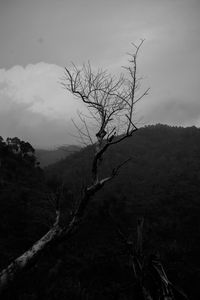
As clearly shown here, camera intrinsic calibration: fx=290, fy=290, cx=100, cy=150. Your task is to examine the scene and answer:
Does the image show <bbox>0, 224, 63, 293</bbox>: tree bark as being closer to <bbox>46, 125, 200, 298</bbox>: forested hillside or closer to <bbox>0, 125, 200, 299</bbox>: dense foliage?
<bbox>0, 125, 200, 299</bbox>: dense foliage

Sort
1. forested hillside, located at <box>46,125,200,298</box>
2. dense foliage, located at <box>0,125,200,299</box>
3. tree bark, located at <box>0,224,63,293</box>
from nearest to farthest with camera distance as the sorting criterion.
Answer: tree bark, located at <box>0,224,63,293</box>
dense foliage, located at <box>0,125,200,299</box>
forested hillside, located at <box>46,125,200,298</box>

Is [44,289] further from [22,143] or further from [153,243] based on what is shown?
[22,143]

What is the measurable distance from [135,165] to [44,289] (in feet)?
195

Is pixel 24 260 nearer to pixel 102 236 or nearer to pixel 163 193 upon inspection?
pixel 102 236

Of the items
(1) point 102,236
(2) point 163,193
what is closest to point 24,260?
(1) point 102,236

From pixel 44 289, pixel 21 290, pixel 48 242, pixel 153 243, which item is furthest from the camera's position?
pixel 153 243

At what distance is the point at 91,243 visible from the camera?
19453 mm

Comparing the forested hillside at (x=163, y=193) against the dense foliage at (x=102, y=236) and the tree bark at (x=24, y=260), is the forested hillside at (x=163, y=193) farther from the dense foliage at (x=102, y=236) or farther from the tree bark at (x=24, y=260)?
the tree bark at (x=24, y=260)

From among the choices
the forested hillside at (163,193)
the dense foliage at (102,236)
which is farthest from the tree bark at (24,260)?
the forested hillside at (163,193)

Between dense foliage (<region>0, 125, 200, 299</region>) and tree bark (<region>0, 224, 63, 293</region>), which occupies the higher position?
tree bark (<region>0, 224, 63, 293</region>)

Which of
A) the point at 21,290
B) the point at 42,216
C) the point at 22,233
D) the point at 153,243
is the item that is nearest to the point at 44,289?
the point at 21,290

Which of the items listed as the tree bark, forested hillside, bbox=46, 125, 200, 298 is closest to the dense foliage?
forested hillside, bbox=46, 125, 200, 298

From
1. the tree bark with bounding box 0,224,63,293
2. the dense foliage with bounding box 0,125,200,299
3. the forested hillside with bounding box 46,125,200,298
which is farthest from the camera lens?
the forested hillside with bounding box 46,125,200,298

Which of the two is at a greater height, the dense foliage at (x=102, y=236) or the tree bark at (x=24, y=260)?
A: the tree bark at (x=24, y=260)
